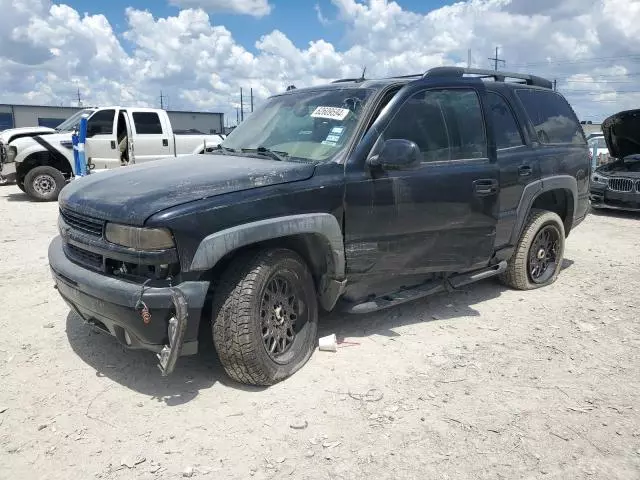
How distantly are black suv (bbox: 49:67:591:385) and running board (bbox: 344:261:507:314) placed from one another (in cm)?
2

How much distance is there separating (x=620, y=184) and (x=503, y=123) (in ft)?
22.0

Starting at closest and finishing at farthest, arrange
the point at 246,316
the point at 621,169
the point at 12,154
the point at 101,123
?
the point at 246,316 → the point at 621,169 → the point at 12,154 → the point at 101,123

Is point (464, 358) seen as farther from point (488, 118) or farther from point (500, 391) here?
point (488, 118)

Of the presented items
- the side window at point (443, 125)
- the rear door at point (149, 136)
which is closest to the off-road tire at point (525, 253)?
the side window at point (443, 125)

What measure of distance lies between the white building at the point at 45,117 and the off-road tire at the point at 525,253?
140 feet

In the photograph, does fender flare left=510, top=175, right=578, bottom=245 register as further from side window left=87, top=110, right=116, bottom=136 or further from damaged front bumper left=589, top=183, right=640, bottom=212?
side window left=87, top=110, right=116, bottom=136

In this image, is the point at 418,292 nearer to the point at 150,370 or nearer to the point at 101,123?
the point at 150,370

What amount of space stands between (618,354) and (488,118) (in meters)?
2.16

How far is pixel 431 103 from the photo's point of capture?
4.17 metres

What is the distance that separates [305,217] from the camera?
11.1 ft

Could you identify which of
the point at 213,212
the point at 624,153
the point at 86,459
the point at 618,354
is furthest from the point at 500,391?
the point at 624,153

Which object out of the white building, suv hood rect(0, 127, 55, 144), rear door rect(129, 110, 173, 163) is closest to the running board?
rear door rect(129, 110, 173, 163)

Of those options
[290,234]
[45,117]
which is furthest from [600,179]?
[45,117]

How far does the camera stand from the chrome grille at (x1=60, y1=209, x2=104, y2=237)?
3189 mm
